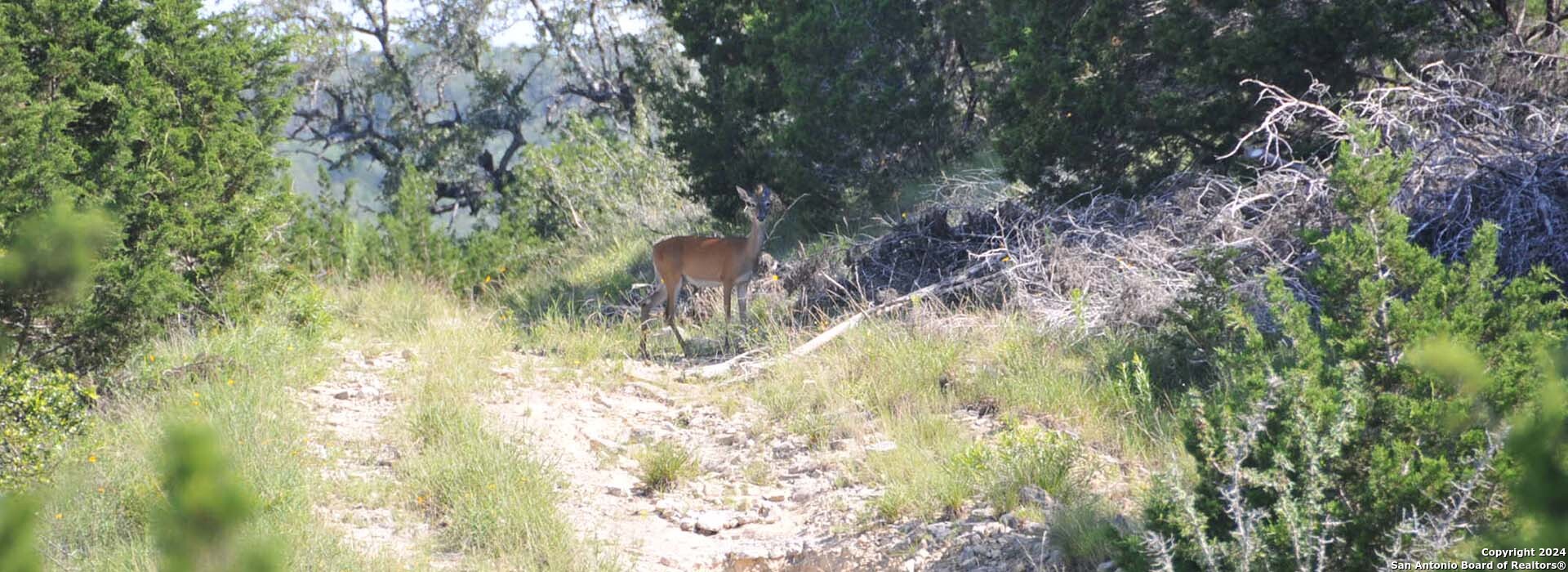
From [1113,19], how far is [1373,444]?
7020mm

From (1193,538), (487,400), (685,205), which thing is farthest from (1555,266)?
(685,205)

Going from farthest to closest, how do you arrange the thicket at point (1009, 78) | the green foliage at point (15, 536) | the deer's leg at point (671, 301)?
the deer's leg at point (671, 301)
the thicket at point (1009, 78)
the green foliage at point (15, 536)

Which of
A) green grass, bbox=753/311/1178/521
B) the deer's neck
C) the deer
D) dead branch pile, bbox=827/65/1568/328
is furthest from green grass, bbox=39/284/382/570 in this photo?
dead branch pile, bbox=827/65/1568/328

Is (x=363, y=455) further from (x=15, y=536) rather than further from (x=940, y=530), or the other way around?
(x=15, y=536)

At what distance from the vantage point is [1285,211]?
8125 mm

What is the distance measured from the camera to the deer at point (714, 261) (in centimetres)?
1103

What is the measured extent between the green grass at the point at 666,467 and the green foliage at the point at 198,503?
4898 mm

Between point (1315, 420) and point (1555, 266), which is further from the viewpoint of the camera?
point (1555, 266)

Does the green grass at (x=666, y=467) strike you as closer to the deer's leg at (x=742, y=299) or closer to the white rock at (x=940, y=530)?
the white rock at (x=940, y=530)

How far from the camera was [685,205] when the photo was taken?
681 inches

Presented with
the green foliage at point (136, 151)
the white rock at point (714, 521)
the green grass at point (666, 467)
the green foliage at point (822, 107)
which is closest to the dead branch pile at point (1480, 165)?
the white rock at point (714, 521)

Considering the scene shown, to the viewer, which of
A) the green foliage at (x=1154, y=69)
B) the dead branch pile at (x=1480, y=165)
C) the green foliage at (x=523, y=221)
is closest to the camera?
the dead branch pile at (x=1480, y=165)

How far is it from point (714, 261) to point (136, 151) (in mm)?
4887

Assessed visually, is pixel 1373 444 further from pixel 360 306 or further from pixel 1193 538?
pixel 360 306
